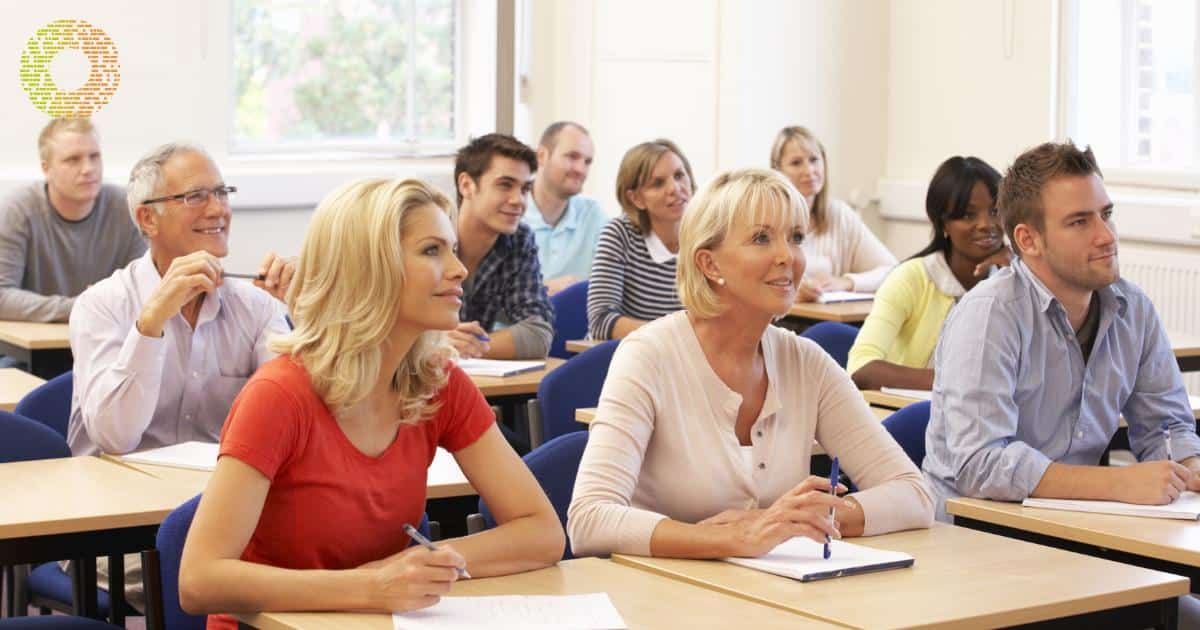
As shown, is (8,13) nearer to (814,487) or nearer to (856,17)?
(856,17)

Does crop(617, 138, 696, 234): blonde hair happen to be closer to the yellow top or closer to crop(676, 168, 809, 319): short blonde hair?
the yellow top

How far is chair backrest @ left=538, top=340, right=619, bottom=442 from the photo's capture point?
3.98 meters

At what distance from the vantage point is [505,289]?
4.96 m

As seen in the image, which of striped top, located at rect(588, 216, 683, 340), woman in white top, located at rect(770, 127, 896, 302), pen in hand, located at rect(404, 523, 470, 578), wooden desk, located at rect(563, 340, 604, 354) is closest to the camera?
pen in hand, located at rect(404, 523, 470, 578)

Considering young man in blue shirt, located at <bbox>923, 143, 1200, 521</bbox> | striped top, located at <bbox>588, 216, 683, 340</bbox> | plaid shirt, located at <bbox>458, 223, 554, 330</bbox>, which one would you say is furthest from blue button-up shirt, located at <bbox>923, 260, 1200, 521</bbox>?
striped top, located at <bbox>588, 216, 683, 340</bbox>

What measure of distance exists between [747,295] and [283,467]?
90 cm

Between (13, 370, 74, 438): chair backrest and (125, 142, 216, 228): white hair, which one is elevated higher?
(125, 142, 216, 228): white hair

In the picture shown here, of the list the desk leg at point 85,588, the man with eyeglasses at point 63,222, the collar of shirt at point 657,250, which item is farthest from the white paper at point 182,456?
the man with eyeglasses at point 63,222

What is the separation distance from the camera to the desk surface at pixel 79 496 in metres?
2.64

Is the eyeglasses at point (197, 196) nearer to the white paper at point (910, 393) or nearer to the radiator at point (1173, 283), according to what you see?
the white paper at point (910, 393)

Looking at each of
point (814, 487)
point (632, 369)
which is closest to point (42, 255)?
point (632, 369)

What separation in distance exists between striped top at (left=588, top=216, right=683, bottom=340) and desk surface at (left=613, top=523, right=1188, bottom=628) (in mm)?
2810

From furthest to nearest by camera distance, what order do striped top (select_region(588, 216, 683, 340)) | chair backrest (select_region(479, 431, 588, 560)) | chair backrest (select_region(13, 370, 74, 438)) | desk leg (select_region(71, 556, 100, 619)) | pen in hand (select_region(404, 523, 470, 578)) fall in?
striped top (select_region(588, 216, 683, 340))
chair backrest (select_region(13, 370, 74, 438))
desk leg (select_region(71, 556, 100, 619))
chair backrest (select_region(479, 431, 588, 560))
pen in hand (select_region(404, 523, 470, 578))

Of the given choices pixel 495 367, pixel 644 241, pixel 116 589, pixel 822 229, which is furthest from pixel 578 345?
pixel 116 589
